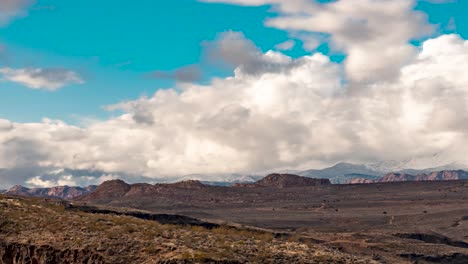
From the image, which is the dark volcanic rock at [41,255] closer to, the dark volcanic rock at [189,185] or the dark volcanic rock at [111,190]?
the dark volcanic rock at [111,190]

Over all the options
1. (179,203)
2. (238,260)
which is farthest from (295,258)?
(179,203)

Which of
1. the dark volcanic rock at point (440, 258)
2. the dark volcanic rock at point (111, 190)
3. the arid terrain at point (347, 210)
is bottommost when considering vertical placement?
the dark volcanic rock at point (440, 258)

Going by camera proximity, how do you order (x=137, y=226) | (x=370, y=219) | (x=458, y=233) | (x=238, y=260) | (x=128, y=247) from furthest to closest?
1. (x=370, y=219)
2. (x=458, y=233)
3. (x=137, y=226)
4. (x=128, y=247)
5. (x=238, y=260)

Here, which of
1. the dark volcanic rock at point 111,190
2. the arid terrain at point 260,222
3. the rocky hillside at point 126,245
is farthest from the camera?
the dark volcanic rock at point 111,190

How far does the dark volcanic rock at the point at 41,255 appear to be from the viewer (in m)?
22.0

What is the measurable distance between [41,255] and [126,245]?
3740mm

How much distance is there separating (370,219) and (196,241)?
285ft

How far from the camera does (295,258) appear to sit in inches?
808

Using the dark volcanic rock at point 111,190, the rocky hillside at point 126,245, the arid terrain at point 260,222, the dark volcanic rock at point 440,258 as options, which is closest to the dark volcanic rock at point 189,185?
the arid terrain at point 260,222

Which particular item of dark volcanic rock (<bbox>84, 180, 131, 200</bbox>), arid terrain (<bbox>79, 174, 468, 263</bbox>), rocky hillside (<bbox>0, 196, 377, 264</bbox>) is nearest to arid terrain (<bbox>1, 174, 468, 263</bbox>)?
rocky hillside (<bbox>0, 196, 377, 264</bbox>)

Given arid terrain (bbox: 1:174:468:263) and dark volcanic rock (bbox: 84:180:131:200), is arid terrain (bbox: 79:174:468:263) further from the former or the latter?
arid terrain (bbox: 1:174:468:263)

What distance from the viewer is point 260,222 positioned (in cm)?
9938

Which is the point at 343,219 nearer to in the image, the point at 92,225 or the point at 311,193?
the point at 311,193

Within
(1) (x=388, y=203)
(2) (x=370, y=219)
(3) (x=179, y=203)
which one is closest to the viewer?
(2) (x=370, y=219)
